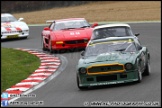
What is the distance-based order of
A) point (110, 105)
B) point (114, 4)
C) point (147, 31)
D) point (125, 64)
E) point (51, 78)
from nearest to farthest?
1. point (110, 105)
2. point (125, 64)
3. point (51, 78)
4. point (147, 31)
5. point (114, 4)

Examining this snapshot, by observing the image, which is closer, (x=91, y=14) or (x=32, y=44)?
(x=32, y=44)

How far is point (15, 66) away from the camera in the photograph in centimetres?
1659

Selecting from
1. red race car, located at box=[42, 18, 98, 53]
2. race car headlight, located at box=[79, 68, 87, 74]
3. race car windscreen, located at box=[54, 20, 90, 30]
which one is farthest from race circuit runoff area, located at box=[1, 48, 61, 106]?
race car windscreen, located at box=[54, 20, 90, 30]

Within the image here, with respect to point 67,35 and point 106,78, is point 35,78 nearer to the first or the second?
point 106,78

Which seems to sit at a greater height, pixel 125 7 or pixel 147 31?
pixel 125 7

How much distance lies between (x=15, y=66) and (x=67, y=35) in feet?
12.3

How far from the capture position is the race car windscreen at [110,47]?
1235 centimetres

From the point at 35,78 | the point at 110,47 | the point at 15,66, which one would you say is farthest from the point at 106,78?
the point at 15,66

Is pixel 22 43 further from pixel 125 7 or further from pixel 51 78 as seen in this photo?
pixel 125 7

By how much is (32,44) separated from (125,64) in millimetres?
12664

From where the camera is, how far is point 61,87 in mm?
12211

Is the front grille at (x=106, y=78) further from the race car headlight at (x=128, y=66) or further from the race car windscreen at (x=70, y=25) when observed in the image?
the race car windscreen at (x=70, y=25)

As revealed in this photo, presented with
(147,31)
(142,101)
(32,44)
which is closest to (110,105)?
(142,101)

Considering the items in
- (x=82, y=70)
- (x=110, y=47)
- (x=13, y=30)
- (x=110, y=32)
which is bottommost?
(x=82, y=70)
